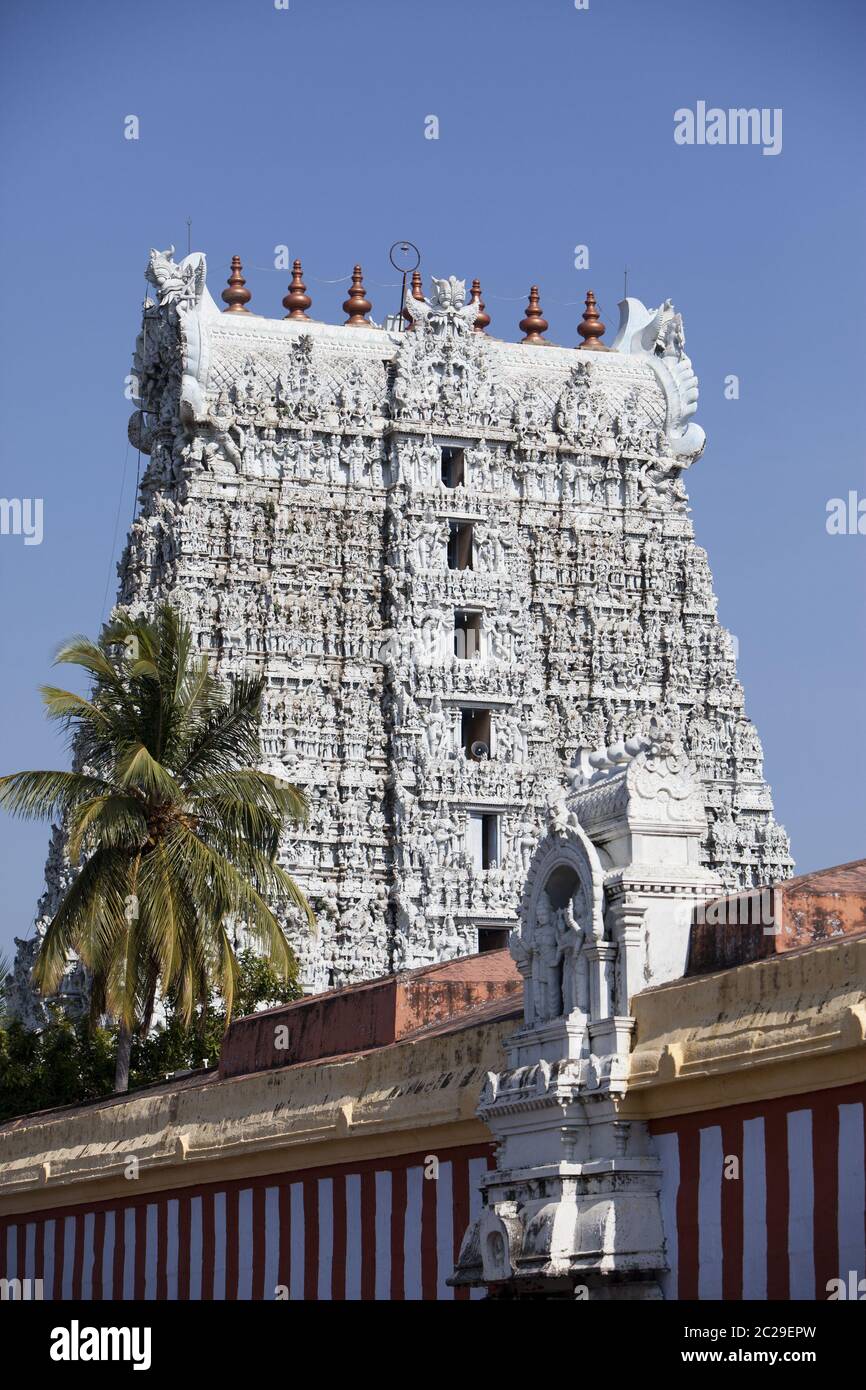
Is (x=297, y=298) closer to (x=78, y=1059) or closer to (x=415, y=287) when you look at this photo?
(x=415, y=287)

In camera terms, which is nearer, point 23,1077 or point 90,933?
point 90,933

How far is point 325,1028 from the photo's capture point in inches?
1249

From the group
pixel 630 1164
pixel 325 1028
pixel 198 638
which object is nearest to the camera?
pixel 630 1164

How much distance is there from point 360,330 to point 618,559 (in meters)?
8.72

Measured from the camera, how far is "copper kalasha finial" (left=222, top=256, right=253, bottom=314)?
6956 cm

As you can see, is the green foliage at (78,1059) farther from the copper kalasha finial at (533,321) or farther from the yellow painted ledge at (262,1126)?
the copper kalasha finial at (533,321)

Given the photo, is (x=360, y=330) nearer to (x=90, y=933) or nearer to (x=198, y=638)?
(x=198, y=638)

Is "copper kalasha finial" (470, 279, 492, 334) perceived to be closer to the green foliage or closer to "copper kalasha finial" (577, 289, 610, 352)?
"copper kalasha finial" (577, 289, 610, 352)

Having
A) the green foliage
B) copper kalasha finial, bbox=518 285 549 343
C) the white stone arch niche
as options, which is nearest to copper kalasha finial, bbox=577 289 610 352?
copper kalasha finial, bbox=518 285 549 343

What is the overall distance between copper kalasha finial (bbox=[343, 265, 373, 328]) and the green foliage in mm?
26411

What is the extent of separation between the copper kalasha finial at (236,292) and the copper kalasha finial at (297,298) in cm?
113

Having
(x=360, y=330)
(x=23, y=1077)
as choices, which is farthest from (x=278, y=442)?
(x=23, y=1077)

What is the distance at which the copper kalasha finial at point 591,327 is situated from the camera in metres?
73.8

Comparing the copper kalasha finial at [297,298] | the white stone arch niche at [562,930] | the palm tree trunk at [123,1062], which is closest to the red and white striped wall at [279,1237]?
the white stone arch niche at [562,930]
